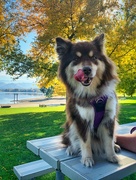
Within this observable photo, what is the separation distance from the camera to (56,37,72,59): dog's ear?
2.18 metres

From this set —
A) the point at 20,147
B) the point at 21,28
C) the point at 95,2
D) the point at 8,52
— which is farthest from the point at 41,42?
the point at 20,147

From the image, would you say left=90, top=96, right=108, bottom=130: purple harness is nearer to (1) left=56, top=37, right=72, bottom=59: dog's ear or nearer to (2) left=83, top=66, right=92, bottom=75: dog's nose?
(2) left=83, top=66, right=92, bottom=75: dog's nose

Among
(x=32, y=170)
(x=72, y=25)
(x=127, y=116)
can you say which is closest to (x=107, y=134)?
(x=32, y=170)

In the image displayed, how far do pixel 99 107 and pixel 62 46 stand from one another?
32.0 inches

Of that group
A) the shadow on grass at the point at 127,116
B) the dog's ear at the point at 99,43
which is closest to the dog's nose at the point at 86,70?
the dog's ear at the point at 99,43

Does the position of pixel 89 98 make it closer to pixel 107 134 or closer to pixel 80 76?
pixel 80 76

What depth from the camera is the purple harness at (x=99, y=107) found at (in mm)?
1882

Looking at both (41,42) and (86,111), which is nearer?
(86,111)

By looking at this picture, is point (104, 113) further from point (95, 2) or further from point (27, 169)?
point (95, 2)

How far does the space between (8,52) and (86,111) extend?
29.8ft

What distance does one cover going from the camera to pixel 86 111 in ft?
6.20

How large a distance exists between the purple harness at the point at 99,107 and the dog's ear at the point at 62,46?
2.24ft

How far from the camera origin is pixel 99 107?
1.88 m

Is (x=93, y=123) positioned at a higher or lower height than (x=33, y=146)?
higher
